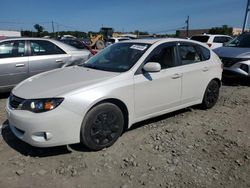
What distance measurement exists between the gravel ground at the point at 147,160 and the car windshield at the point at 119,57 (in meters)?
1.12

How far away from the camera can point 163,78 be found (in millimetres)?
4637

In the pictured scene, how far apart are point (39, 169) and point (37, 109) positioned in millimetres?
748

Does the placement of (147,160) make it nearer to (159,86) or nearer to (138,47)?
(159,86)

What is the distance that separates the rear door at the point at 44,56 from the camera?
6.76 meters

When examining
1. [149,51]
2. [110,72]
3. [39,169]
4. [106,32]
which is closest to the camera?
[39,169]

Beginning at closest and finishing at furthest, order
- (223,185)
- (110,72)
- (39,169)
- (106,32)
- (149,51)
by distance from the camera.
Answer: (223,185)
(39,169)
(110,72)
(149,51)
(106,32)

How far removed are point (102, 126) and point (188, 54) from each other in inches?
92.5

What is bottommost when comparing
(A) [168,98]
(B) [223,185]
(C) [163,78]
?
(B) [223,185]

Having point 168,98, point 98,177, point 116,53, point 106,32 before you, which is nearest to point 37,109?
point 98,177

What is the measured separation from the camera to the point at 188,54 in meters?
5.30

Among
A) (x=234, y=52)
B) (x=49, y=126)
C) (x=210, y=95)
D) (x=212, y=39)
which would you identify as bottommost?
(x=210, y=95)

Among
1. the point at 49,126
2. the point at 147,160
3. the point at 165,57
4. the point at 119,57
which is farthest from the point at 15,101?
the point at 165,57

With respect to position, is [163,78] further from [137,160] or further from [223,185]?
[223,185]

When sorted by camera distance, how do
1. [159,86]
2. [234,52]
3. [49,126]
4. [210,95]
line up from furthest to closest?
[234,52] < [210,95] < [159,86] < [49,126]
